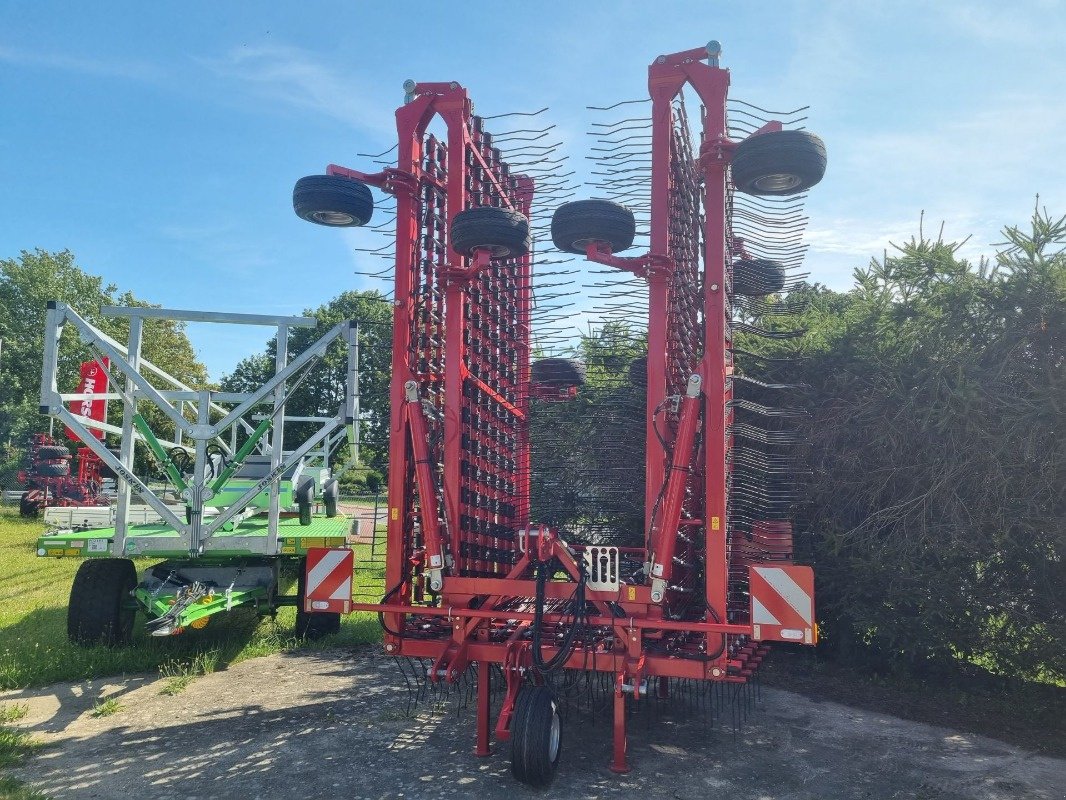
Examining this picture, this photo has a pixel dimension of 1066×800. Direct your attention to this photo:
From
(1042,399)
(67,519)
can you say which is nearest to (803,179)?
(1042,399)

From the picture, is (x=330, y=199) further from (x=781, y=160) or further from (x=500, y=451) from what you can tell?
(x=781, y=160)

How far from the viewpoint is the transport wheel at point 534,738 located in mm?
4152

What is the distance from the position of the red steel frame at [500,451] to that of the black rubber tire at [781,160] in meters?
0.26

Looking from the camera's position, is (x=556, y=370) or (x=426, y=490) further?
(x=556, y=370)

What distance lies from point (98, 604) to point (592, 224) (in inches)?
216

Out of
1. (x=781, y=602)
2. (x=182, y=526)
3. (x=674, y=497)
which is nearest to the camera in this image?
(x=781, y=602)

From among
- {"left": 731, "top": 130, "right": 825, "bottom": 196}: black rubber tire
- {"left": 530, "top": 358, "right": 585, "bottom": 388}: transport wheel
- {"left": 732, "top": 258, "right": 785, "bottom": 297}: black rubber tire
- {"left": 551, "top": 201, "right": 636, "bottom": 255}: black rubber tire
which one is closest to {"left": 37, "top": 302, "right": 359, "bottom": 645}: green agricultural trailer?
{"left": 530, "top": 358, "right": 585, "bottom": 388}: transport wheel

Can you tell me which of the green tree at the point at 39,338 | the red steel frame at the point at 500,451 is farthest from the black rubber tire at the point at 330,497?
the green tree at the point at 39,338

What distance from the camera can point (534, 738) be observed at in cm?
416

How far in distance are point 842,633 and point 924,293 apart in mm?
2966

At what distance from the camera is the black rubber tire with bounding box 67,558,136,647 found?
682cm

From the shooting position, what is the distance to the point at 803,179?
4363 millimetres

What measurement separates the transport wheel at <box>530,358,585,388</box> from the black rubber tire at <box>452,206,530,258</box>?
1976mm

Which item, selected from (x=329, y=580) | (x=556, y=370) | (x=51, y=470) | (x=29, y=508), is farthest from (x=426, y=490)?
(x=29, y=508)
